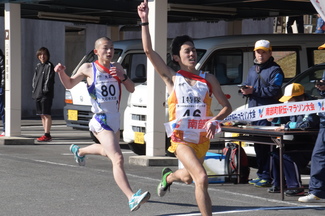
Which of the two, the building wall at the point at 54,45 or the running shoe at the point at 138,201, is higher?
the building wall at the point at 54,45

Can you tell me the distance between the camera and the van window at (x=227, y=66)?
1489 cm

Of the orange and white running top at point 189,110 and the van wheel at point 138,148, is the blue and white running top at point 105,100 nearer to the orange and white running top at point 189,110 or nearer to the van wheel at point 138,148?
the orange and white running top at point 189,110

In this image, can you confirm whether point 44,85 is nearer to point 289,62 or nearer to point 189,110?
point 289,62

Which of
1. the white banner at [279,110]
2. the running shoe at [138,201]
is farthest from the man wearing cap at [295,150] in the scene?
the running shoe at [138,201]

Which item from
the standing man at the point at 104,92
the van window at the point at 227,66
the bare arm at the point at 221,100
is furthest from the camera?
the van window at the point at 227,66

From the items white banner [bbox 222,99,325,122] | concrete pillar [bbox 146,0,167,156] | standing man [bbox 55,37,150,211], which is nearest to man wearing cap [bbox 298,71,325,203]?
white banner [bbox 222,99,325,122]

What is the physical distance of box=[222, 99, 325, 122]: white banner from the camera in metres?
10.1

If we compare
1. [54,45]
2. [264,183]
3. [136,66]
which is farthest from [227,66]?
[54,45]

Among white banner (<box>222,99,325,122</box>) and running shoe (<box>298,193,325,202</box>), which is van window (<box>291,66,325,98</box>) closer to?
white banner (<box>222,99,325,122</box>)

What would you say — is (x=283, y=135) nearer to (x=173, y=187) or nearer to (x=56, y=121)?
(x=173, y=187)

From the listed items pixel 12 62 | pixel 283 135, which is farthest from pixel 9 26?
pixel 283 135

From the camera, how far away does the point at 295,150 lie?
10.7 metres

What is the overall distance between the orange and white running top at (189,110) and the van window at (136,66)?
793cm

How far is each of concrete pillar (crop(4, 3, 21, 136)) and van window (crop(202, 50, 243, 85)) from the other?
165 inches
